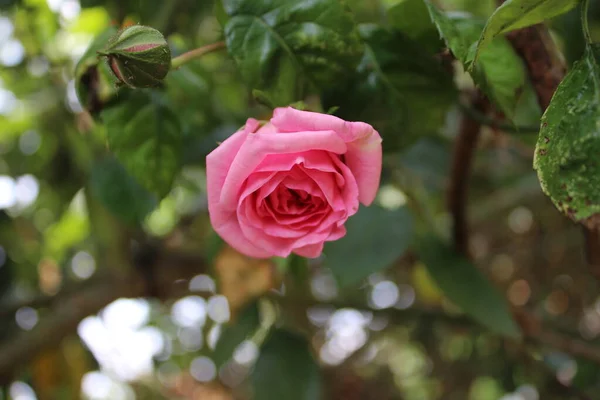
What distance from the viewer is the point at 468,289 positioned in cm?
54

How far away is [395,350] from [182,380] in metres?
0.52

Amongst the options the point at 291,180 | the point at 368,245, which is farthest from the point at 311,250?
the point at 368,245

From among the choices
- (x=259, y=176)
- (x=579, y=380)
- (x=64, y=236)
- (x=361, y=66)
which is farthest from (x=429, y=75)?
(x=64, y=236)

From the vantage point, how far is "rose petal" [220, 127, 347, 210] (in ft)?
0.85

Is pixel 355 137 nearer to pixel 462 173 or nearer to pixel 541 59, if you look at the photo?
pixel 541 59

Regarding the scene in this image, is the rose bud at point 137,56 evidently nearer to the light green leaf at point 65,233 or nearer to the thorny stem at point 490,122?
the thorny stem at point 490,122

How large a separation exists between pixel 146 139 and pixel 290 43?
5.0 inches

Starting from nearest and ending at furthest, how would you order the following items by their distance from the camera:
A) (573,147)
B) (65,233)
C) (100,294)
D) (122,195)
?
1. (573,147)
2. (122,195)
3. (100,294)
4. (65,233)

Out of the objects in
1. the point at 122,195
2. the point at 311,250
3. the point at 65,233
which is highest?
the point at 311,250

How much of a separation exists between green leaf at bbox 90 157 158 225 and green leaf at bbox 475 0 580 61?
341mm

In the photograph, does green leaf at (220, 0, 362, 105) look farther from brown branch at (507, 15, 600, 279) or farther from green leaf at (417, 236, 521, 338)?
green leaf at (417, 236, 521, 338)

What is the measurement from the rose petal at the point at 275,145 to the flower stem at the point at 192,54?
10cm

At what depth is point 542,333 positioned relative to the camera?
0.67 m

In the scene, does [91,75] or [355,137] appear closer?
[355,137]
